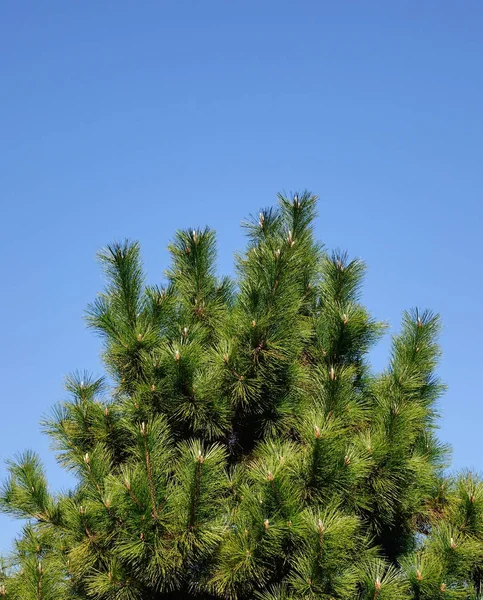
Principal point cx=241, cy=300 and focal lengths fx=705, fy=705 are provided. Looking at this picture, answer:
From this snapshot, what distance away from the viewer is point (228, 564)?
17.2 feet

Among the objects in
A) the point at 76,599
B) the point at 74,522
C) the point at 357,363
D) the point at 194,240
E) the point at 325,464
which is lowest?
the point at 76,599

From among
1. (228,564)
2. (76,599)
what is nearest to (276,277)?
(228,564)

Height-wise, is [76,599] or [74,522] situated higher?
[74,522]

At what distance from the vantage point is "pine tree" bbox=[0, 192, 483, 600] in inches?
199

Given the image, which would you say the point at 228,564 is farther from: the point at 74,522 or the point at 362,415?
the point at 362,415

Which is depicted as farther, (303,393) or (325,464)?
(303,393)

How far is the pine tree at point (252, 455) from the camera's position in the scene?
5066 mm

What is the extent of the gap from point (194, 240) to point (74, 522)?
2.76 metres

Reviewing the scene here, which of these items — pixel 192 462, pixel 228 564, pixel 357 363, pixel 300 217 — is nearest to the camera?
pixel 192 462

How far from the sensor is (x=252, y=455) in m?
6.30

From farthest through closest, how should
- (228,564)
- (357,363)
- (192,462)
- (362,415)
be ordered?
1. (357,363)
2. (362,415)
3. (228,564)
4. (192,462)

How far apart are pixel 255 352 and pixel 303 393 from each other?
0.76 meters

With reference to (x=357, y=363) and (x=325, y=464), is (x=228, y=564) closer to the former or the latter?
(x=325, y=464)

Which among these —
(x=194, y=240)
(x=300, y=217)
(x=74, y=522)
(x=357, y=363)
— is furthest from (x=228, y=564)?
(x=300, y=217)
